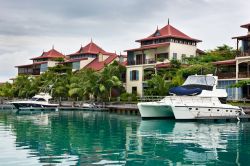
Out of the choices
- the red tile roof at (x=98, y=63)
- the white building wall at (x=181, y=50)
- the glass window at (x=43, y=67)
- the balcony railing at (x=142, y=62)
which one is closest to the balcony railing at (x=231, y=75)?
the white building wall at (x=181, y=50)

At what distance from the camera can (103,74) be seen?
Result: 2269 inches

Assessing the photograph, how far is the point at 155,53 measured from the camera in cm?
5978

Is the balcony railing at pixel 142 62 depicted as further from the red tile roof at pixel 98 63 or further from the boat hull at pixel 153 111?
the boat hull at pixel 153 111

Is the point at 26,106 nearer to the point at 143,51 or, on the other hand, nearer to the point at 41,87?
the point at 41,87

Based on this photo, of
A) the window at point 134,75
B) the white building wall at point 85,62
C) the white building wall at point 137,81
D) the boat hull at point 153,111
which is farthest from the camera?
the white building wall at point 85,62

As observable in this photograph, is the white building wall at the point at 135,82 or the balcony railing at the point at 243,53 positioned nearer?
the balcony railing at the point at 243,53

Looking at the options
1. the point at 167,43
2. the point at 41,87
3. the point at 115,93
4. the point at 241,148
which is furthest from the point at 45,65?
the point at 241,148

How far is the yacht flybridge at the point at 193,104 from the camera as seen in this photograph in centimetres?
3497

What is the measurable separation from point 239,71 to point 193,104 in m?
16.1

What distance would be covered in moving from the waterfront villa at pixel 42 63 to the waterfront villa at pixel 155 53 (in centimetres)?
2737

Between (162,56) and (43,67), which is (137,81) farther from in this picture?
(43,67)

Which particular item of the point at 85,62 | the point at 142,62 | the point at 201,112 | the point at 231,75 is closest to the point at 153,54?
the point at 142,62

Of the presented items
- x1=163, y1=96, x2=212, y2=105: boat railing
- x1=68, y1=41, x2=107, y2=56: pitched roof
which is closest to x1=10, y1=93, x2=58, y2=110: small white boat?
x1=68, y1=41, x2=107, y2=56: pitched roof

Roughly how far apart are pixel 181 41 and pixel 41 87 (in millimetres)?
25225
